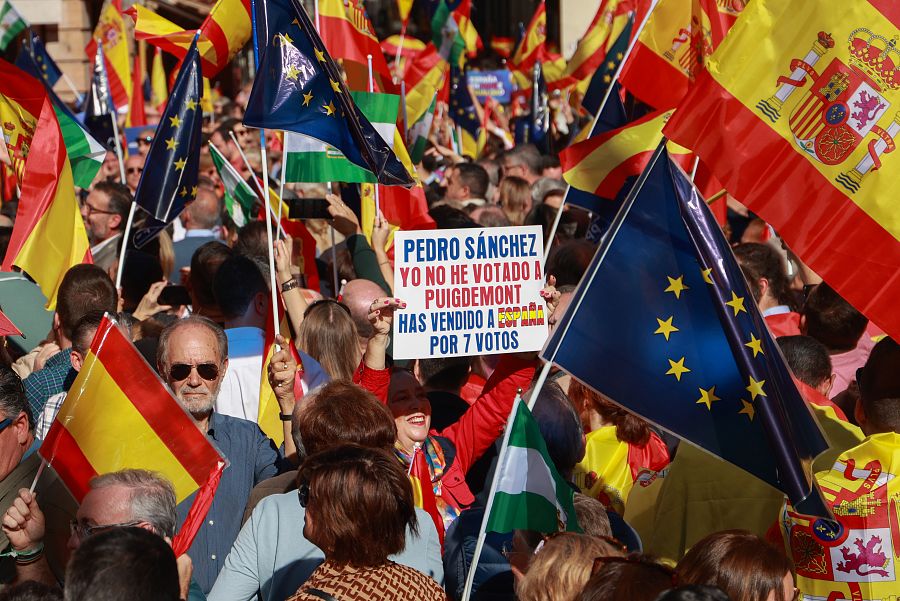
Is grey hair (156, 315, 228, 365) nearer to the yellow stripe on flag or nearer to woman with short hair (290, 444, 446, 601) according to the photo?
the yellow stripe on flag

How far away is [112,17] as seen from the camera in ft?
46.6

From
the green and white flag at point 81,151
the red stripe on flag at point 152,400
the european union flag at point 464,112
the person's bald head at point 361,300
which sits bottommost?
the european union flag at point 464,112

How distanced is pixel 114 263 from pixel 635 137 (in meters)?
3.48

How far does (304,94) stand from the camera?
5.66 meters

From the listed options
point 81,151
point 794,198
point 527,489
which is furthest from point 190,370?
point 81,151

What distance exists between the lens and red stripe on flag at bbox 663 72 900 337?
13.6ft

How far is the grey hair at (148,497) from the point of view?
3.46 meters

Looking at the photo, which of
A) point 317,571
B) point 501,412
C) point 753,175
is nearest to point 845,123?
point 753,175

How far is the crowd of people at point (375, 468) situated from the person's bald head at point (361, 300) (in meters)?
0.02

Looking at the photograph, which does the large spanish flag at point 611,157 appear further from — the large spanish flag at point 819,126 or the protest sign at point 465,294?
the large spanish flag at point 819,126

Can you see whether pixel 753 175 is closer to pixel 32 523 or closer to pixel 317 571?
pixel 317 571

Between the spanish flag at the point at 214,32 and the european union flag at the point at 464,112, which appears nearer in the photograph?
the spanish flag at the point at 214,32

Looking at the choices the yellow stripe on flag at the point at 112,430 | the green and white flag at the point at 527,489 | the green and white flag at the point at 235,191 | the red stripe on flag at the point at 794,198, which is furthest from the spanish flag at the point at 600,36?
the yellow stripe on flag at the point at 112,430

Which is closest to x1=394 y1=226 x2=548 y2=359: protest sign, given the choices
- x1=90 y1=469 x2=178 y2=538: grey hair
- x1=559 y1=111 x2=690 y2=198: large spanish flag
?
x1=90 y1=469 x2=178 y2=538: grey hair
